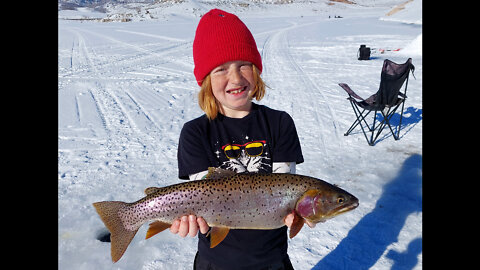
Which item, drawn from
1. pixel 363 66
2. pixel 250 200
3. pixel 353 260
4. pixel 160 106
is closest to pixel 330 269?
pixel 353 260

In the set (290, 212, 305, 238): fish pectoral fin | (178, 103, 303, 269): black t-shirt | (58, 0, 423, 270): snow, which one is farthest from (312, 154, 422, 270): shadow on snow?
(290, 212, 305, 238): fish pectoral fin

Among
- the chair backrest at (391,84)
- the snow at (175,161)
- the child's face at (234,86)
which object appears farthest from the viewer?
the chair backrest at (391,84)

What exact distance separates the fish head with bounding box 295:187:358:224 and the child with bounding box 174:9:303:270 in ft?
0.76

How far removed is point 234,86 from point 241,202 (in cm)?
67

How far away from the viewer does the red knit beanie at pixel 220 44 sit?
72.2 inches

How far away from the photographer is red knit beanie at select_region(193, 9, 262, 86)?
6.01 ft

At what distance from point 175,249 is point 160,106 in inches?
190

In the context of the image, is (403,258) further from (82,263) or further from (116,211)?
(82,263)

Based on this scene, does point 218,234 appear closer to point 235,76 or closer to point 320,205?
point 320,205

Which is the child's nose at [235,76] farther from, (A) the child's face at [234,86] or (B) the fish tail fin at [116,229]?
(B) the fish tail fin at [116,229]

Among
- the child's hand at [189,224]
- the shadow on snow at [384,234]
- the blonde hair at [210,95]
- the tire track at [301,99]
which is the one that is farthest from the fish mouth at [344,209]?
the tire track at [301,99]

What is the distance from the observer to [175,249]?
3148 millimetres

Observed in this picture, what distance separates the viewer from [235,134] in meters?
1.90

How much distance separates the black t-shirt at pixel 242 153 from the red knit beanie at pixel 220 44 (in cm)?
33
